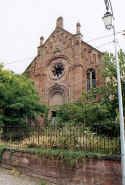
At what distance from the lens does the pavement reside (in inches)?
295

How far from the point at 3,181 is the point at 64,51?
649 inches

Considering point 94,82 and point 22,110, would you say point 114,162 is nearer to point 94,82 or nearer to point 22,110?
point 22,110

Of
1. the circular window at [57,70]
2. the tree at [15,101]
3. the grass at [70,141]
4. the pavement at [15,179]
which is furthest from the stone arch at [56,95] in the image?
the pavement at [15,179]

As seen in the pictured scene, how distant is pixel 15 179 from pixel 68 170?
8.84 feet

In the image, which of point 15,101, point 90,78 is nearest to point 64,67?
point 90,78

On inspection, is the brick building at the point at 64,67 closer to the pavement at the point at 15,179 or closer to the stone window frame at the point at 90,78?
the stone window frame at the point at 90,78

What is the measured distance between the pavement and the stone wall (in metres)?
0.25

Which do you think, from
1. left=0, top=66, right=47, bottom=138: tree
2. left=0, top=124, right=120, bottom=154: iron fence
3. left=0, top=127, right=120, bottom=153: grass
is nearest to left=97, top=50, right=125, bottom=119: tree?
left=0, top=124, right=120, bottom=154: iron fence

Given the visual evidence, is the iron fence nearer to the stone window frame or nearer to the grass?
the grass

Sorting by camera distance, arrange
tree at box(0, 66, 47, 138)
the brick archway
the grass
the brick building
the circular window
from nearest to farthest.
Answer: the grass → tree at box(0, 66, 47, 138) → the brick building → the brick archway → the circular window

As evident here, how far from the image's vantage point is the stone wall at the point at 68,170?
6324 mm

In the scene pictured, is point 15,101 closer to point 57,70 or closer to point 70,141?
point 70,141

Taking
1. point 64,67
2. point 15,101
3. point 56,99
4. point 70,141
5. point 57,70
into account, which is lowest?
point 70,141

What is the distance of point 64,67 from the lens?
20.8m
